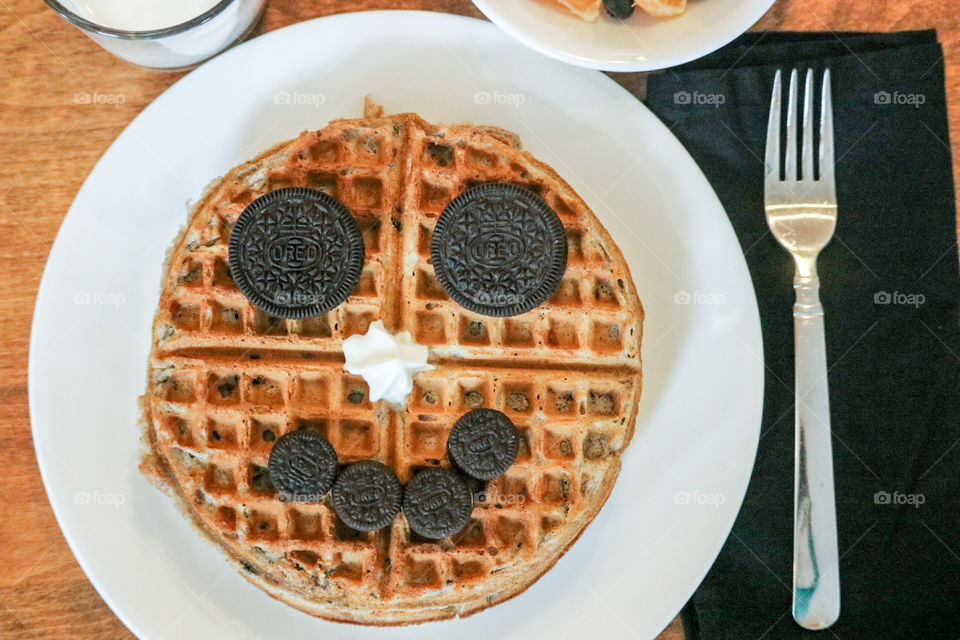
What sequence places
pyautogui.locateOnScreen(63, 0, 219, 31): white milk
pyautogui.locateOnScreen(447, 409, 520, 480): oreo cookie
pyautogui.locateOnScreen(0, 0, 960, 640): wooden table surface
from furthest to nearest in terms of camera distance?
1. pyautogui.locateOnScreen(0, 0, 960, 640): wooden table surface
2. pyautogui.locateOnScreen(63, 0, 219, 31): white milk
3. pyautogui.locateOnScreen(447, 409, 520, 480): oreo cookie

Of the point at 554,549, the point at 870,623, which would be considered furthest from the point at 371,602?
the point at 870,623

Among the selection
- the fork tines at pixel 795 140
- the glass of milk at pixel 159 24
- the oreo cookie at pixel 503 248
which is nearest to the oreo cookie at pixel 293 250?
the oreo cookie at pixel 503 248

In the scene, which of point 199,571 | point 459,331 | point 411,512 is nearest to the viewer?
point 411,512

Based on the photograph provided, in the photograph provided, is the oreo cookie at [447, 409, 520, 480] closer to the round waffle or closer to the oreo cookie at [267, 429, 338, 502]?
the round waffle

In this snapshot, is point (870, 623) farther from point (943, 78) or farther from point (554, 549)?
point (943, 78)

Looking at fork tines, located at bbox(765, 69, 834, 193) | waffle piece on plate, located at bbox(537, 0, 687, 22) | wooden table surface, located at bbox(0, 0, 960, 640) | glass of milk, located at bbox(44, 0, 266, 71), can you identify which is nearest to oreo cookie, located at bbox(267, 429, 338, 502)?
wooden table surface, located at bbox(0, 0, 960, 640)

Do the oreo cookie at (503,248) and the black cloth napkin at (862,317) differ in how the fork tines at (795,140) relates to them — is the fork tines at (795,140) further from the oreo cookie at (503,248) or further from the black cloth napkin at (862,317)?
the oreo cookie at (503,248)

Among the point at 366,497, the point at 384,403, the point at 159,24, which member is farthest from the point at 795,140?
the point at 159,24
